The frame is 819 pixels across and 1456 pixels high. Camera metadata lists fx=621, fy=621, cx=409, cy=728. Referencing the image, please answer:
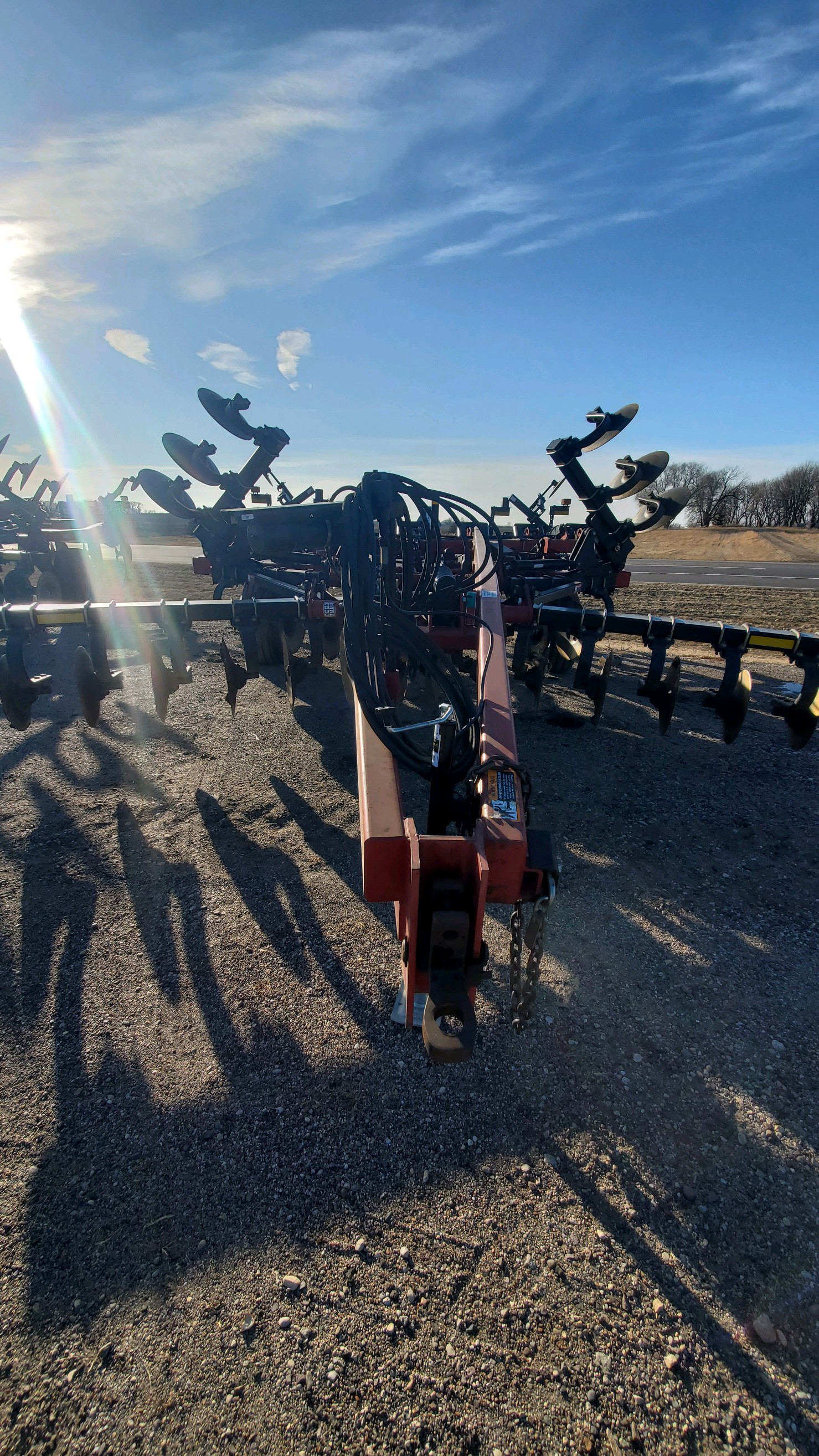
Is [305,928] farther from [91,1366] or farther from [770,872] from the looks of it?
[770,872]

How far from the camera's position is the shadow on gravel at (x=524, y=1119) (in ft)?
6.26

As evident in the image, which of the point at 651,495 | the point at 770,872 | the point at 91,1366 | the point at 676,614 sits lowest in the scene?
the point at 91,1366

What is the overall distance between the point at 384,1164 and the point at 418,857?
1199 mm

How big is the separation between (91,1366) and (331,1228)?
0.69 m

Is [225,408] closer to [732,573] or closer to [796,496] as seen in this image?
[732,573]

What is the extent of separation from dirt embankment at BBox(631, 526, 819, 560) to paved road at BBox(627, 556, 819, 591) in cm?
181

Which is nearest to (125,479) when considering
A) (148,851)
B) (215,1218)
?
(148,851)

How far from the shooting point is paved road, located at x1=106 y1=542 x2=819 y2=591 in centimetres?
1806

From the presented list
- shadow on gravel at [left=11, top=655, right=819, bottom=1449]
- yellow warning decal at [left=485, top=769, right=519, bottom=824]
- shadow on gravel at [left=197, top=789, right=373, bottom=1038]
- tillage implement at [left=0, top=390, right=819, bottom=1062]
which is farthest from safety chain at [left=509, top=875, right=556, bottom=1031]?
shadow on gravel at [left=197, top=789, right=373, bottom=1038]

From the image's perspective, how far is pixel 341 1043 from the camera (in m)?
2.65

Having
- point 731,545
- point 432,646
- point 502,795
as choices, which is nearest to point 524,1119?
point 502,795

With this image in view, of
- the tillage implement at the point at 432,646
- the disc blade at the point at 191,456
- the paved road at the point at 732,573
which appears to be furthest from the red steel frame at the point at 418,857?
the paved road at the point at 732,573

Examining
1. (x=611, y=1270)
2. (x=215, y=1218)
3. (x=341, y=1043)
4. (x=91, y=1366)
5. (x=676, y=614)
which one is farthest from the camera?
(x=676, y=614)

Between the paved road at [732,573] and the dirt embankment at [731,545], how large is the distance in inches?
71.2
